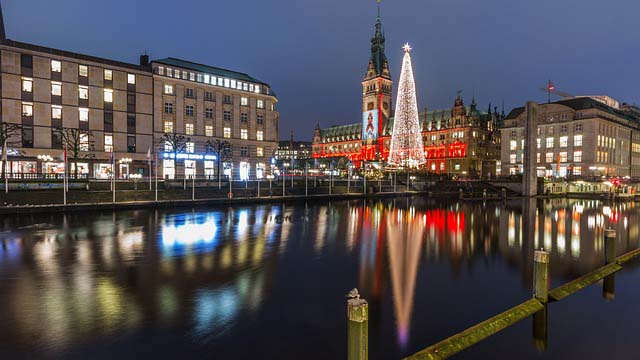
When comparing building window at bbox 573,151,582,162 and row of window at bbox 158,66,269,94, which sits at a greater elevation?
row of window at bbox 158,66,269,94

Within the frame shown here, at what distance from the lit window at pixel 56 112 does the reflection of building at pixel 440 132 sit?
7278 centimetres

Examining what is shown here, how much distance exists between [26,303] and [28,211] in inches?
1204

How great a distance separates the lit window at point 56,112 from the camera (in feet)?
212

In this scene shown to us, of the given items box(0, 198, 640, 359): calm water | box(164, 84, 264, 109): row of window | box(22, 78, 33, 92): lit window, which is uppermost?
box(164, 84, 264, 109): row of window

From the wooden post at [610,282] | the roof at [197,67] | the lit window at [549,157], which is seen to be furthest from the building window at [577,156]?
the wooden post at [610,282]

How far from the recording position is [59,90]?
6556 cm

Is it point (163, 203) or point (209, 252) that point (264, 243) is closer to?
point (209, 252)

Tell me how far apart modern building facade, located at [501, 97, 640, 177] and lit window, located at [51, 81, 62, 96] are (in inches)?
4431

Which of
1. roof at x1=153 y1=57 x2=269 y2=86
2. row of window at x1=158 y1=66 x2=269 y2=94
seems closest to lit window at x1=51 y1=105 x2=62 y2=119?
row of window at x1=158 y1=66 x2=269 y2=94

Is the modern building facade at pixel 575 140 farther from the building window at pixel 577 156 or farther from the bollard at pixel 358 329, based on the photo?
the bollard at pixel 358 329

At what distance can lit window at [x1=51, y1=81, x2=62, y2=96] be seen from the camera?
6488 centimetres

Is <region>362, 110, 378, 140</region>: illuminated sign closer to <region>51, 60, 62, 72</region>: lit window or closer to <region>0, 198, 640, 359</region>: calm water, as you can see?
<region>51, 60, 62, 72</region>: lit window

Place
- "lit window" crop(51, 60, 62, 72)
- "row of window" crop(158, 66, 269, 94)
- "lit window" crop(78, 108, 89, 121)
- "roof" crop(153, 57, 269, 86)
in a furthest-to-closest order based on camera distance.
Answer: "roof" crop(153, 57, 269, 86) → "row of window" crop(158, 66, 269, 94) → "lit window" crop(78, 108, 89, 121) → "lit window" crop(51, 60, 62, 72)

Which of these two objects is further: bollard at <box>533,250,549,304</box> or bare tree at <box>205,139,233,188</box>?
bare tree at <box>205,139,233,188</box>
